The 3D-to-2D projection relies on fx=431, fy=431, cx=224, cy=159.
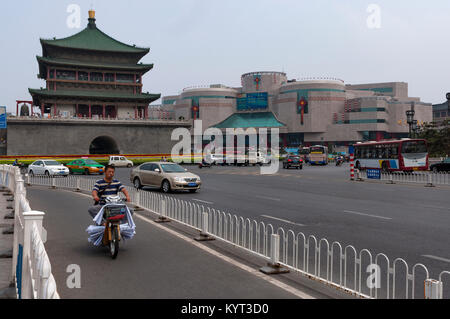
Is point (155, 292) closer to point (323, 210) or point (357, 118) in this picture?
point (323, 210)

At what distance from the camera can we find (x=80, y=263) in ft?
24.3

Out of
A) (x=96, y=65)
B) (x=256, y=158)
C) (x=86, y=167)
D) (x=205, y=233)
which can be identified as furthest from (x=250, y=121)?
(x=205, y=233)

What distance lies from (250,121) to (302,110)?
42.3ft

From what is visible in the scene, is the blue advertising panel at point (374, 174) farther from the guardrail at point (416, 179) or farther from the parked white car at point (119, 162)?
the parked white car at point (119, 162)

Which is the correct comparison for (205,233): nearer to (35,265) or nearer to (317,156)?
(35,265)

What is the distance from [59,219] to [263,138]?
305 ft

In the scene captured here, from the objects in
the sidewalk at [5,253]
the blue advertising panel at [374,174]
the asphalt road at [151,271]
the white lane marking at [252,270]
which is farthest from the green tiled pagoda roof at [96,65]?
the white lane marking at [252,270]

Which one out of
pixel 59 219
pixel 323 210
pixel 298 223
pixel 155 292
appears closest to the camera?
pixel 155 292

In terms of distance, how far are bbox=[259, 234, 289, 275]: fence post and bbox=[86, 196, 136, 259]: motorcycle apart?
2.63 meters

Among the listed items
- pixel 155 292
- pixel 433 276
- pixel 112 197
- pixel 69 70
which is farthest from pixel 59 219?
pixel 69 70

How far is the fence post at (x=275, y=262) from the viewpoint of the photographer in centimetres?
681

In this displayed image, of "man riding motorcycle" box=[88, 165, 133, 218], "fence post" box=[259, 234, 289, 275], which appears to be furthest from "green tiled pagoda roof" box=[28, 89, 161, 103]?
"fence post" box=[259, 234, 289, 275]

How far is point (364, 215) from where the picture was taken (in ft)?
42.0

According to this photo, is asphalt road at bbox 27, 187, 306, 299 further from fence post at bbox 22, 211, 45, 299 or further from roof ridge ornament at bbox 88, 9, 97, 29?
roof ridge ornament at bbox 88, 9, 97, 29
